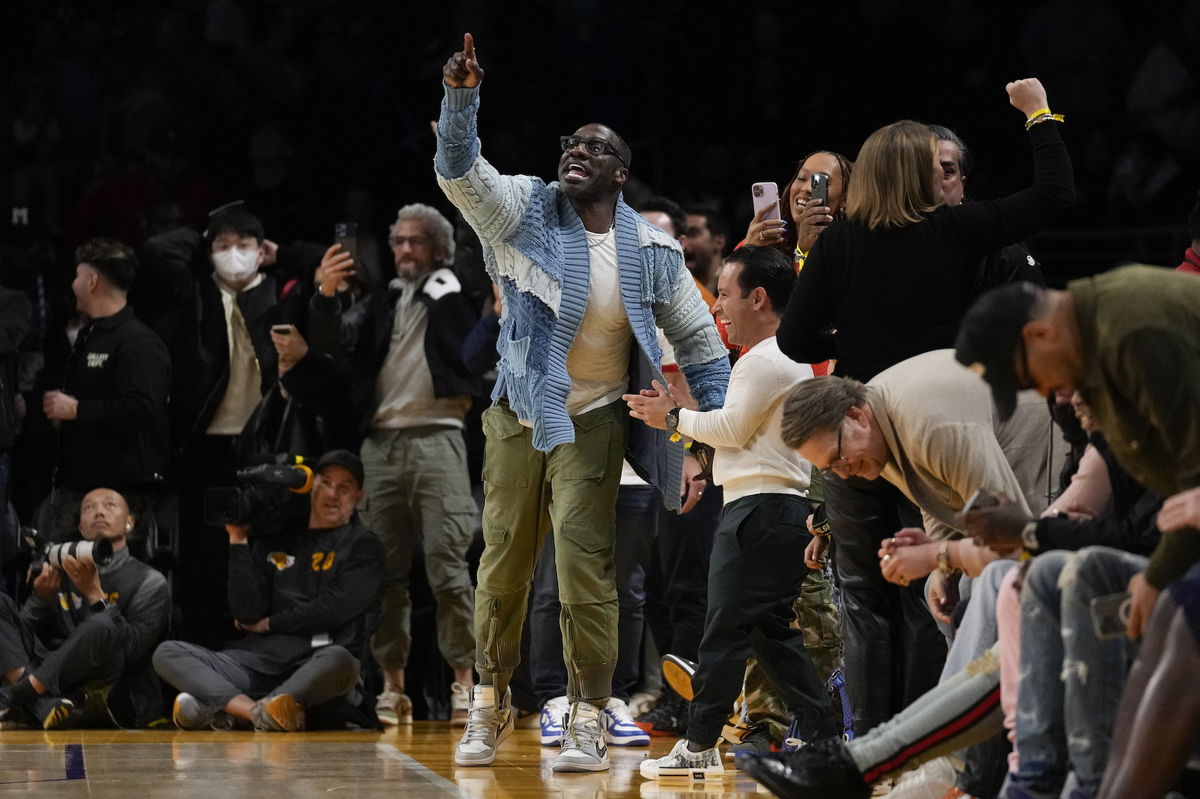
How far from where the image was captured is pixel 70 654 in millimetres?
5699

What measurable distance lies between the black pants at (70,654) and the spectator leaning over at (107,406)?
38 centimetres

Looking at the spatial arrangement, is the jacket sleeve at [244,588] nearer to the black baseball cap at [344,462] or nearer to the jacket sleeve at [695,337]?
the black baseball cap at [344,462]

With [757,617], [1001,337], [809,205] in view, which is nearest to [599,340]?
[809,205]

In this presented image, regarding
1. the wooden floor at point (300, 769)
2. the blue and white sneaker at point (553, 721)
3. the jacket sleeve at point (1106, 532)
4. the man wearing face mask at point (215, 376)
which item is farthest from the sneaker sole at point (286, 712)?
the jacket sleeve at point (1106, 532)

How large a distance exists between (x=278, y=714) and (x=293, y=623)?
356mm

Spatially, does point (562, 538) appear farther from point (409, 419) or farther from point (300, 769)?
point (409, 419)

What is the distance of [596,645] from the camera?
14.6 ft

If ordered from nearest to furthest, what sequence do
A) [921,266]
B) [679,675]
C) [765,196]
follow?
[921,266] → [679,675] → [765,196]

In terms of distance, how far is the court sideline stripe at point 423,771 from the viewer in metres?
4.05

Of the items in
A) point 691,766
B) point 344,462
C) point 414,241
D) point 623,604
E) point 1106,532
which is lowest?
point 691,766

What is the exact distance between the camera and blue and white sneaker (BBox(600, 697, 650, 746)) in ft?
16.7

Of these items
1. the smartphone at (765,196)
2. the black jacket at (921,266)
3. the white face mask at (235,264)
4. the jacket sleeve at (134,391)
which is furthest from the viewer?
the white face mask at (235,264)

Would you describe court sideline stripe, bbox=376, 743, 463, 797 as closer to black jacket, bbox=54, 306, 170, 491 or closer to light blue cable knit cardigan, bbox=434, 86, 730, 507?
light blue cable knit cardigan, bbox=434, 86, 730, 507

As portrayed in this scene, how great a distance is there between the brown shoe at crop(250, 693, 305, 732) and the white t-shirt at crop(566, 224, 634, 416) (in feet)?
5.53
